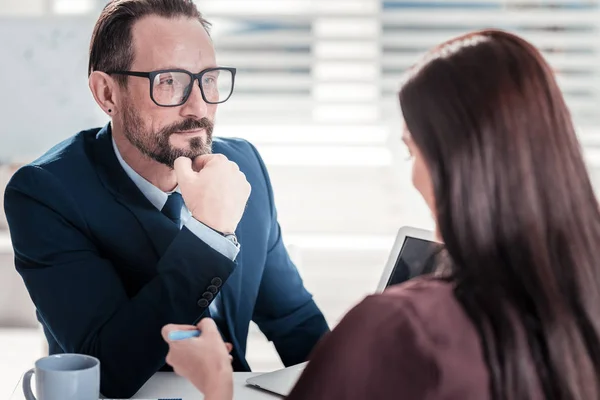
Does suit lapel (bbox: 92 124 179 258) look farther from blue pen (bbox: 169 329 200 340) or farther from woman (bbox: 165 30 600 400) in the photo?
woman (bbox: 165 30 600 400)

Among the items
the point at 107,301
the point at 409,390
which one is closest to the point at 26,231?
the point at 107,301

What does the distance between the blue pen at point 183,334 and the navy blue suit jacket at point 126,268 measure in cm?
28

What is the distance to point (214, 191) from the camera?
4.73ft

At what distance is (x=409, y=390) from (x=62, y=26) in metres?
2.65

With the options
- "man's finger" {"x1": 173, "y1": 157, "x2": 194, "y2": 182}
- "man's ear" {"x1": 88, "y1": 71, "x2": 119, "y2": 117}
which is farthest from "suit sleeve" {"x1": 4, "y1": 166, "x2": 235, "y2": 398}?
"man's ear" {"x1": 88, "y1": 71, "x2": 119, "y2": 117}

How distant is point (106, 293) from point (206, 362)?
0.44 metres

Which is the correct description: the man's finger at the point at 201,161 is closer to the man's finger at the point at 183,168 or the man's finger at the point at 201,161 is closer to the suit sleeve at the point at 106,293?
the man's finger at the point at 183,168

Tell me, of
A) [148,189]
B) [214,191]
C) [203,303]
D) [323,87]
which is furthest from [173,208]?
[323,87]

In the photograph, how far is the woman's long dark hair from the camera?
0.78 m

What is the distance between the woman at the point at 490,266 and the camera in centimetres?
77

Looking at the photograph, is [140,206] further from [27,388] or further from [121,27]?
[27,388]

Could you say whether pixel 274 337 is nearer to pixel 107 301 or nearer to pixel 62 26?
pixel 107 301

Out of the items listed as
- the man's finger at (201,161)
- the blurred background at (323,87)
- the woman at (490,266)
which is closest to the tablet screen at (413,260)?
the man's finger at (201,161)

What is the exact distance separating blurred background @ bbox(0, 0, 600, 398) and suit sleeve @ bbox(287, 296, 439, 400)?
7.48 ft
